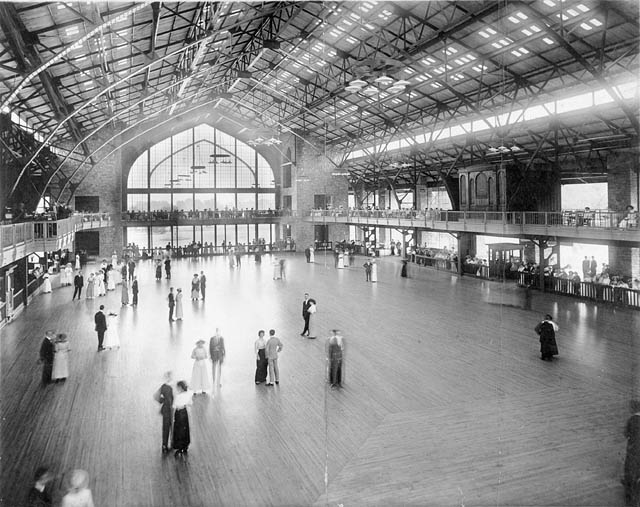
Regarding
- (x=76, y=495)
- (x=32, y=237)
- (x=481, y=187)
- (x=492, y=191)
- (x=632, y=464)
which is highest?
(x=481, y=187)

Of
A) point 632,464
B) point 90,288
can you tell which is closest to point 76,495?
point 632,464


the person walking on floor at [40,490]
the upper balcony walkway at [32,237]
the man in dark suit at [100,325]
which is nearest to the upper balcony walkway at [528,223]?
the man in dark suit at [100,325]

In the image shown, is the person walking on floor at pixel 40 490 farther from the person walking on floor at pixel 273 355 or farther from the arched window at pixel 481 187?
the arched window at pixel 481 187

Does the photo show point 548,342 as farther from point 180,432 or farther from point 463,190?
point 463,190

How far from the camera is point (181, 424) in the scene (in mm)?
6469

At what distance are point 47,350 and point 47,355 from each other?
0.12m

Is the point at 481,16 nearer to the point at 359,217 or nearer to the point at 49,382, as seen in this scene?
the point at 49,382

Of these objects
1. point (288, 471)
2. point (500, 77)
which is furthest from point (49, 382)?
point (500, 77)

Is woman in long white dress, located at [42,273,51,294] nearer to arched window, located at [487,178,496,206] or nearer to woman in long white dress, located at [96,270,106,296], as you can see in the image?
woman in long white dress, located at [96,270,106,296]

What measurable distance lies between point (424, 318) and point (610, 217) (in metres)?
6.93

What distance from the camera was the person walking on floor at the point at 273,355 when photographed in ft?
29.5

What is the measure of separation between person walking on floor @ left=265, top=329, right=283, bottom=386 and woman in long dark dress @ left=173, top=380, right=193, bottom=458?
A: 2.59 meters

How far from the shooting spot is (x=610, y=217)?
15.3 metres

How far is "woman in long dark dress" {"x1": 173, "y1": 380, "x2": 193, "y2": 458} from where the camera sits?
6473 millimetres
